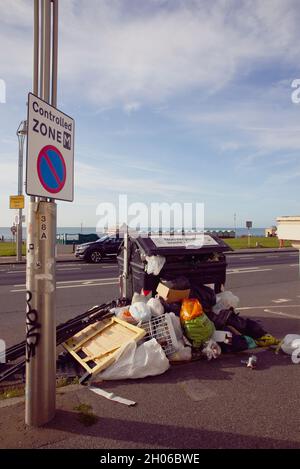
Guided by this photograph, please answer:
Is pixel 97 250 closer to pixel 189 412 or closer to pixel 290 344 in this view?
pixel 290 344

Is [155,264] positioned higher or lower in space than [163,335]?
higher

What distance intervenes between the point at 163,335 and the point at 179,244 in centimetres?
181

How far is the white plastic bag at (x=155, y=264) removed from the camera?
19.2ft

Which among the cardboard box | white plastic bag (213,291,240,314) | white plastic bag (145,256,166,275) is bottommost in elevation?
white plastic bag (213,291,240,314)

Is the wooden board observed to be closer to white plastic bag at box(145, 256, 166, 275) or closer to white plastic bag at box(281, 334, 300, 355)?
white plastic bag at box(145, 256, 166, 275)

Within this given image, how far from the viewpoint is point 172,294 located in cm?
553

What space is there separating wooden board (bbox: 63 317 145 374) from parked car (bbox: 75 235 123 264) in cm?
1371

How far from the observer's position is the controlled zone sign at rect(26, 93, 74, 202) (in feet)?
9.81

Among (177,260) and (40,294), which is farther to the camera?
(177,260)

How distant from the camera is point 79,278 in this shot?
1317 centimetres

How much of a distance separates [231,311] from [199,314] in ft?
3.11

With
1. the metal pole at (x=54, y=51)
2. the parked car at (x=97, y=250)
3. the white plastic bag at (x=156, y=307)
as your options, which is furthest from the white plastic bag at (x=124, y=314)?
the parked car at (x=97, y=250)

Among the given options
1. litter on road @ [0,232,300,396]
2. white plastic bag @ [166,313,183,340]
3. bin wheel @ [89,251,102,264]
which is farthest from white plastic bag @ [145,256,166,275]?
bin wheel @ [89,251,102,264]

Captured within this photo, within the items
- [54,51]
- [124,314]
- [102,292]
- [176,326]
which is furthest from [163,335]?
[102,292]
